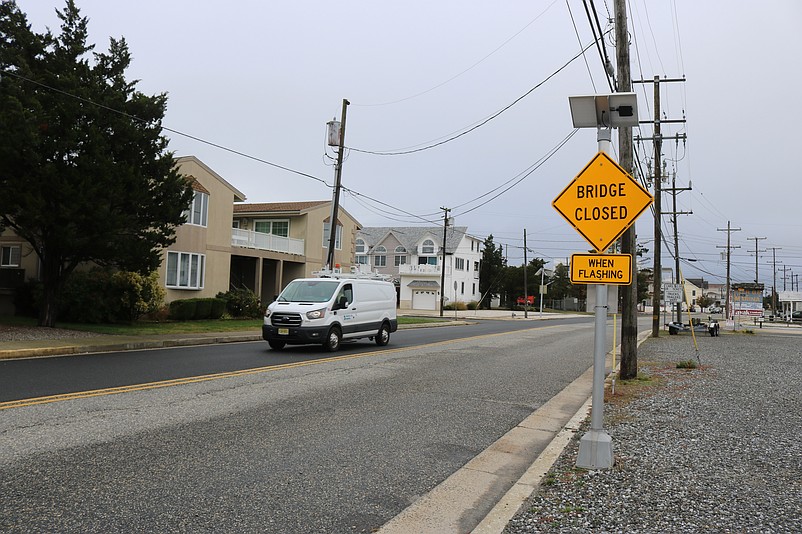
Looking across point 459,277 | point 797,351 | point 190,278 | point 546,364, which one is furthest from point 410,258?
point 546,364

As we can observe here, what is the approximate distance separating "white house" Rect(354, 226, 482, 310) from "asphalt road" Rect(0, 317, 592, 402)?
1845 inches

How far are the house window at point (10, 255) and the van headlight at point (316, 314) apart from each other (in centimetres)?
1757

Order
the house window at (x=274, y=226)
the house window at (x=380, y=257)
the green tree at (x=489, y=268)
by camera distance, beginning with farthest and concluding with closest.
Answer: the green tree at (x=489, y=268)
the house window at (x=380, y=257)
the house window at (x=274, y=226)

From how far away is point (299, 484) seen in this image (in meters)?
5.29

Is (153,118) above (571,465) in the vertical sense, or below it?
above

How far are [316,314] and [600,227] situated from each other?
1108 centimetres

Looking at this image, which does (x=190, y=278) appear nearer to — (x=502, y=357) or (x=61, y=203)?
(x=61, y=203)

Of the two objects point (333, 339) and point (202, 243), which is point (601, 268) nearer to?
point (333, 339)

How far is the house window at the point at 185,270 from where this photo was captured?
2736 cm

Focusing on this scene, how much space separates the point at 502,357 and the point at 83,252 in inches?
499

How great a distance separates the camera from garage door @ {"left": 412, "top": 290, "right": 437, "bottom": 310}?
63656 mm

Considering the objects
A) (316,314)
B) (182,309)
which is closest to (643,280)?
(182,309)

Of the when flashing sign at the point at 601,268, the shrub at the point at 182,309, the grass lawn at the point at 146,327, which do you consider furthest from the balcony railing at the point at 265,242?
the when flashing sign at the point at 601,268

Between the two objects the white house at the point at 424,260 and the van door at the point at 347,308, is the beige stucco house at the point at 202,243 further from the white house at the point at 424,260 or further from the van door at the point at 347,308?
the white house at the point at 424,260
